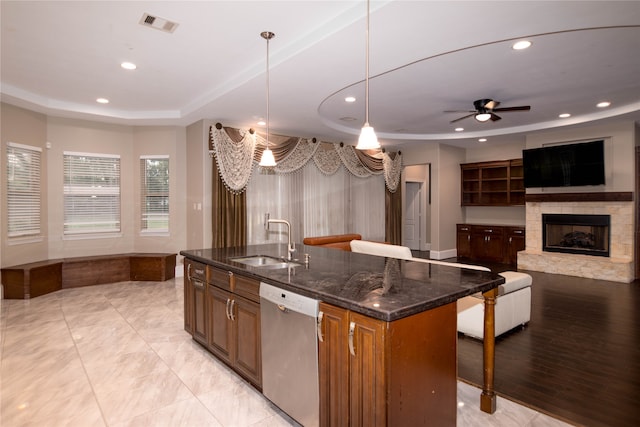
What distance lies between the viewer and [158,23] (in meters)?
2.93

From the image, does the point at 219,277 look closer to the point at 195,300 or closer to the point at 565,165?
the point at 195,300

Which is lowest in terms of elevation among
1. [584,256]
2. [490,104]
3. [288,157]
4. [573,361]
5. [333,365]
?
[573,361]

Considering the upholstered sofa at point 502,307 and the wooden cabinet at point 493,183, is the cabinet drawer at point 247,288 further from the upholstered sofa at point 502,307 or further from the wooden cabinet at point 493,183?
the wooden cabinet at point 493,183

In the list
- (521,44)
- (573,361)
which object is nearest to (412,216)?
(521,44)

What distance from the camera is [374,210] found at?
832cm

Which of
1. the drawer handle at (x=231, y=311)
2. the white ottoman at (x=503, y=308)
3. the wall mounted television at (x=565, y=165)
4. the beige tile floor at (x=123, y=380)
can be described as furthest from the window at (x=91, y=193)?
the wall mounted television at (x=565, y=165)

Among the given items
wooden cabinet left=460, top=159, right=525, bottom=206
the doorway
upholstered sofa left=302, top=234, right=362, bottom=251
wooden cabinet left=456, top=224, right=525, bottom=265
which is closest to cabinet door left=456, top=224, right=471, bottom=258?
wooden cabinet left=456, top=224, right=525, bottom=265

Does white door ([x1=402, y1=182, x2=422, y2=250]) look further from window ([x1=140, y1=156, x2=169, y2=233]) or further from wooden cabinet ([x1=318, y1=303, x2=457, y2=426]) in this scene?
wooden cabinet ([x1=318, y1=303, x2=457, y2=426])

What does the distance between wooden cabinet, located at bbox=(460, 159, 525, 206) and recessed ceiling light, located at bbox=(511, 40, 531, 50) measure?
16.7 ft

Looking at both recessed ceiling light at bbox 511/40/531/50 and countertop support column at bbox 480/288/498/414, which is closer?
countertop support column at bbox 480/288/498/414

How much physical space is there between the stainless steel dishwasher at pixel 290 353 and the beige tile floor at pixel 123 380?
245mm

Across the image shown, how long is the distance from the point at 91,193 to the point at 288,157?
11.3 ft

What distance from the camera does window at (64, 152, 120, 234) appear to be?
566 cm

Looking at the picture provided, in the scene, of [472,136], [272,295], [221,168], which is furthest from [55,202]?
[472,136]
